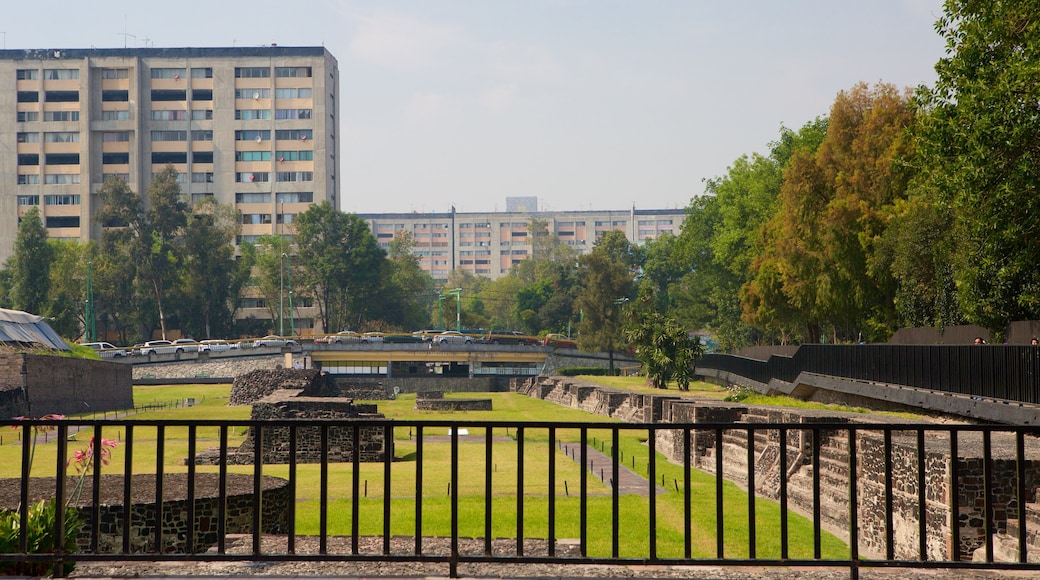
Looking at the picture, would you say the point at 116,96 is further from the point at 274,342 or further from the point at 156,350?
the point at 274,342

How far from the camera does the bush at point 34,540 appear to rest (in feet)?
26.4

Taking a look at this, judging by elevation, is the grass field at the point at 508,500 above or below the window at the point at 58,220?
below

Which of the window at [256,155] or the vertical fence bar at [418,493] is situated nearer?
the vertical fence bar at [418,493]

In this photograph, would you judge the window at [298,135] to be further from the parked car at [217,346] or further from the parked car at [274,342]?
the parked car at [274,342]

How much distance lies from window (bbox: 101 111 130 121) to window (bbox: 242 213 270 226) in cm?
1920

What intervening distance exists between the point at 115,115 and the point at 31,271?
39696mm

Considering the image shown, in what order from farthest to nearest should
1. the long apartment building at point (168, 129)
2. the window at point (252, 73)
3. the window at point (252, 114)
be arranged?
the window at point (252, 114)
the window at point (252, 73)
the long apartment building at point (168, 129)

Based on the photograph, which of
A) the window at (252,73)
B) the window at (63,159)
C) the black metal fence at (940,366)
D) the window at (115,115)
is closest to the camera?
the black metal fence at (940,366)

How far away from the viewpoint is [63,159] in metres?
135

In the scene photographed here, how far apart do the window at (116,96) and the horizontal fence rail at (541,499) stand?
11262cm

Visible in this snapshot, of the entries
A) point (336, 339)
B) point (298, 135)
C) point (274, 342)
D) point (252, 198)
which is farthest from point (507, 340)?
point (252, 198)

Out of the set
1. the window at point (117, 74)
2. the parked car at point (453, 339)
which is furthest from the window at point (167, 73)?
the parked car at point (453, 339)

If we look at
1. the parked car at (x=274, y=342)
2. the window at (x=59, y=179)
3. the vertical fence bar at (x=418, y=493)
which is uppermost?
the window at (x=59, y=179)

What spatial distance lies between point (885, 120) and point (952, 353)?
67.6ft
